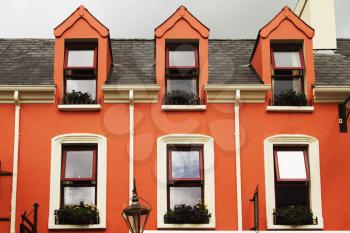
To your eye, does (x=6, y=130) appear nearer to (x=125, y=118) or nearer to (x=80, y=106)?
(x=80, y=106)

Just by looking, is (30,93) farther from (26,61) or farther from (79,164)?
(79,164)

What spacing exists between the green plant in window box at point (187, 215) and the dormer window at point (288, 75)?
12.5 ft

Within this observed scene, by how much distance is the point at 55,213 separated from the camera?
717 inches

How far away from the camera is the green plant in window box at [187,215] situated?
59.3 ft

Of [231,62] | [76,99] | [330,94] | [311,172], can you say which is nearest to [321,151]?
[311,172]

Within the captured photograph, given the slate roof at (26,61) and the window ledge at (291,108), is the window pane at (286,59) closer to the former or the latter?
the window ledge at (291,108)

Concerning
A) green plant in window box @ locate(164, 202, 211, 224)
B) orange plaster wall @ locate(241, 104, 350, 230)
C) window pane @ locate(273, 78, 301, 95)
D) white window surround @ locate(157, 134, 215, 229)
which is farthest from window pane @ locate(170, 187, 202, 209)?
window pane @ locate(273, 78, 301, 95)

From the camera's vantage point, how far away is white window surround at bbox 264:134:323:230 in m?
18.3

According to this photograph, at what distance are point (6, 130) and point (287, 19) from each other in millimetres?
8671

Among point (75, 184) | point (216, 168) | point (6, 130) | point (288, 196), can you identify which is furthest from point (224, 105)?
point (6, 130)

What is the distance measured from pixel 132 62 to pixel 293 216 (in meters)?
6.89

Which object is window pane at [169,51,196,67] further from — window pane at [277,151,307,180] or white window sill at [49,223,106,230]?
white window sill at [49,223,106,230]

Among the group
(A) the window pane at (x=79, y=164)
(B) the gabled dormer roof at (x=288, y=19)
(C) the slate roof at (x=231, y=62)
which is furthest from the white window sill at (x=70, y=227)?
(B) the gabled dormer roof at (x=288, y=19)

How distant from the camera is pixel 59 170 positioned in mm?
18641
